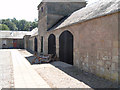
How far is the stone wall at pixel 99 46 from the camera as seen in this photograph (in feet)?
16.8

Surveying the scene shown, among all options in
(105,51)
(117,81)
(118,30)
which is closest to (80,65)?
(105,51)

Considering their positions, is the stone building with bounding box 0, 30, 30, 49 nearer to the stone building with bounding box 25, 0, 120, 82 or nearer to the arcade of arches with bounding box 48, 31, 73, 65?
the arcade of arches with bounding box 48, 31, 73, 65

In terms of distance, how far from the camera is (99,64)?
19.3 ft

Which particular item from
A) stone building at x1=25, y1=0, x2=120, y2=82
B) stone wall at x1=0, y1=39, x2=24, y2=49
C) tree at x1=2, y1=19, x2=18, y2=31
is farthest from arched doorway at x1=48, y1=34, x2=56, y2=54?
tree at x1=2, y1=19, x2=18, y2=31

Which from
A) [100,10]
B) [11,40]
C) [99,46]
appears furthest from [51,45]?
[11,40]

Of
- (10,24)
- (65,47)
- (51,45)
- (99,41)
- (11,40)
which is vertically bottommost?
(65,47)

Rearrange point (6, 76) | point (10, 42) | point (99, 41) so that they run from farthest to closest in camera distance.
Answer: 1. point (10, 42)
2. point (6, 76)
3. point (99, 41)

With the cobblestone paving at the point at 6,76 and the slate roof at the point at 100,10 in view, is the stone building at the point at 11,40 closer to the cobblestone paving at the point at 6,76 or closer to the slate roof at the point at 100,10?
the cobblestone paving at the point at 6,76

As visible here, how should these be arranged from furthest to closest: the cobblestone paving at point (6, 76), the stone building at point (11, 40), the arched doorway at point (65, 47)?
the stone building at point (11, 40) → the arched doorway at point (65, 47) → the cobblestone paving at point (6, 76)

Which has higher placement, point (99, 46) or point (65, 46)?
point (99, 46)

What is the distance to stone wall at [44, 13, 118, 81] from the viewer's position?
513cm

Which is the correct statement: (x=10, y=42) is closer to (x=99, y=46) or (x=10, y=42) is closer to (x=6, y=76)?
(x=6, y=76)

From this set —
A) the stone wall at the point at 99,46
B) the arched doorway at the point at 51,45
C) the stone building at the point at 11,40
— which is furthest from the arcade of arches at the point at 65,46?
the stone building at the point at 11,40

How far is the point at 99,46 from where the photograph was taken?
19.4ft
